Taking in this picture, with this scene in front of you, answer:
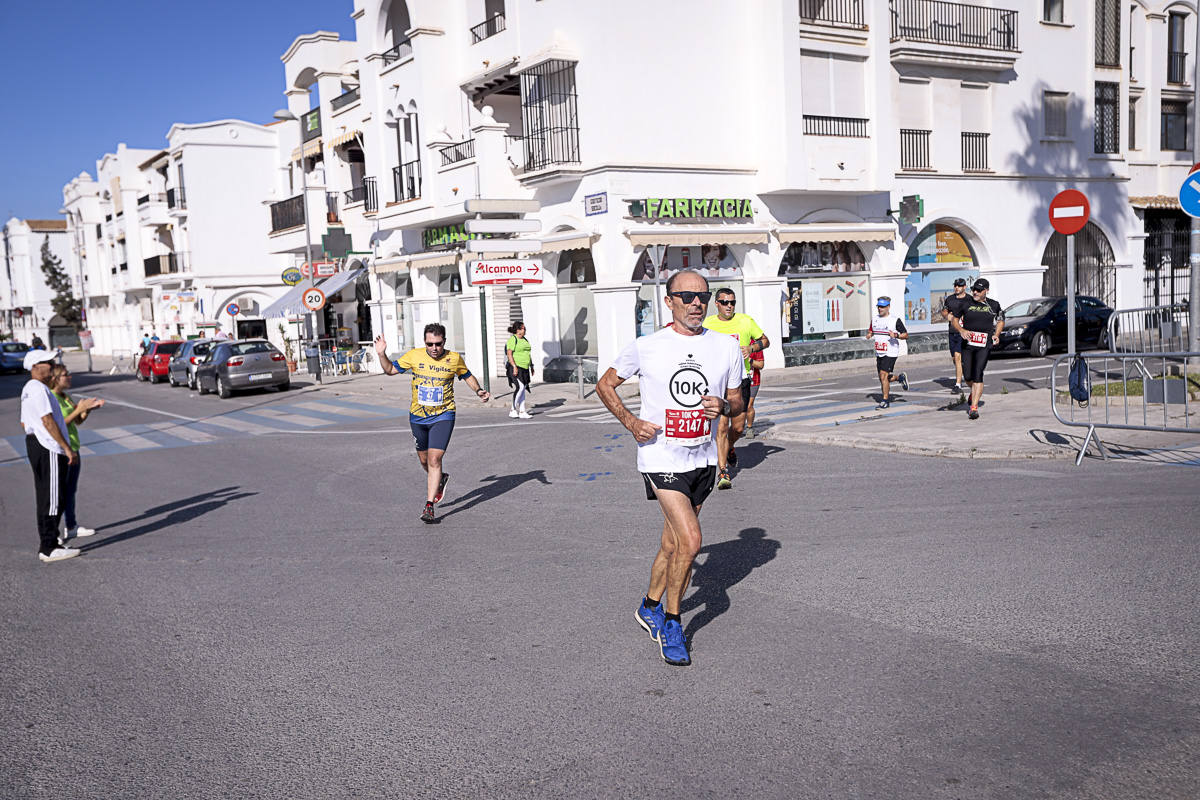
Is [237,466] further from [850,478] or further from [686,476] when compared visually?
[686,476]

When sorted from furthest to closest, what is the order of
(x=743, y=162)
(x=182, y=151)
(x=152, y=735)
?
1. (x=182, y=151)
2. (x=743, y=162)
3. (x=152, y=735)

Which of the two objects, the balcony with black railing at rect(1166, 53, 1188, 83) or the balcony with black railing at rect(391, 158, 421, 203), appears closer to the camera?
the balcony with black railing at rect(391, 158, 421, 203)

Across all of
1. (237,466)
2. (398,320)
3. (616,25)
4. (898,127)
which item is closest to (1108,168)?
(898,127)

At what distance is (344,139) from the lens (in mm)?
34281

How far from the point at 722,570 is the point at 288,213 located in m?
37.1

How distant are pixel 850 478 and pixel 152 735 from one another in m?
7.21

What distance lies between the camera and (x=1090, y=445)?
11.0 m

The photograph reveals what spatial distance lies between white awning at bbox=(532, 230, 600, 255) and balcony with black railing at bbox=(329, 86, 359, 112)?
46.3ft

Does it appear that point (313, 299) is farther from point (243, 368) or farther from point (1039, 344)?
point (1039, 344)

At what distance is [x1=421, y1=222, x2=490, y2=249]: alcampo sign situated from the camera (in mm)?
26125

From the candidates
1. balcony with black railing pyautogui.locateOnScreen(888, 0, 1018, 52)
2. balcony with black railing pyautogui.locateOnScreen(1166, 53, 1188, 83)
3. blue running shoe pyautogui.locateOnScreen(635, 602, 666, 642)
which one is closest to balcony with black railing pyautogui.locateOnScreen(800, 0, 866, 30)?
balcony with black railing pyautogui.locateOnScreen(888, 0, 1018, 52)

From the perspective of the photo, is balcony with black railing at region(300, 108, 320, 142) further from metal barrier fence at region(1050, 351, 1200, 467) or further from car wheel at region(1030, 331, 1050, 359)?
metal barrier fence at region(1050, 351, 1200, 467)

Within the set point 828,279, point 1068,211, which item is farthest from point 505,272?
point 1068,211

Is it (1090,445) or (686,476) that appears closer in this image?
(686,476)
